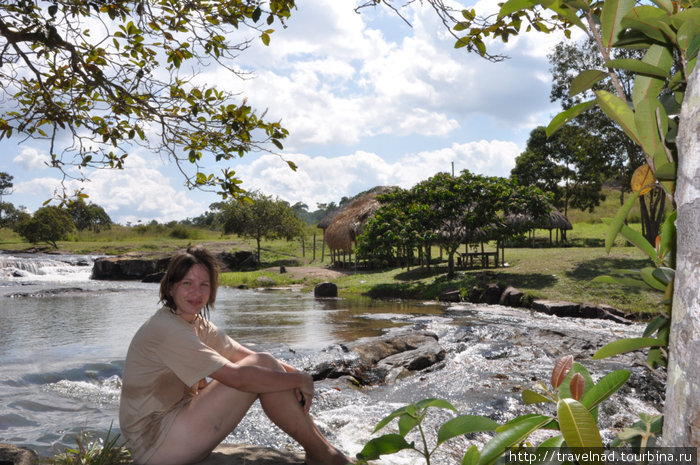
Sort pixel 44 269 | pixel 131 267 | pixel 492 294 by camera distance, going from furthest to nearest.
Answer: pixel 131 267 < pixel 44 269 < pixel 492 294

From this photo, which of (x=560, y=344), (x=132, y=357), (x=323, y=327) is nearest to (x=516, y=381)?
(x=560, y=344)

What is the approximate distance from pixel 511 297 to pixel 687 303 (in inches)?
519

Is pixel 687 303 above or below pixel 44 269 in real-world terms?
above

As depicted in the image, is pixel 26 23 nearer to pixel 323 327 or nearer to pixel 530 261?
pixel 323 327

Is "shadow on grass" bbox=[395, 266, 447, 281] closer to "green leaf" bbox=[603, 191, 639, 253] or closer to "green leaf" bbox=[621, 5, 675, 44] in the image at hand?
"green leaf" bbox=[603, 191, 639, 253]

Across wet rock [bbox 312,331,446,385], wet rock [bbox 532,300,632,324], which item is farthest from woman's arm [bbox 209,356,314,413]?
wet rock [bbox 532,300,632,324]

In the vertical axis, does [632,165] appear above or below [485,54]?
above

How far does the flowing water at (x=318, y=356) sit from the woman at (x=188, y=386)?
1.21 m

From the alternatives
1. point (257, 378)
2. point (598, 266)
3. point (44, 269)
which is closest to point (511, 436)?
point (257, 378)

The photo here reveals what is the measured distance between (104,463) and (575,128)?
1863cm

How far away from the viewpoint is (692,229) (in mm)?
678

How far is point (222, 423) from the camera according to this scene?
2.88m

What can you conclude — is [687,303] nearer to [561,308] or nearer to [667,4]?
[667,4]

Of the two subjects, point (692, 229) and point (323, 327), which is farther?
point (323, 327)
